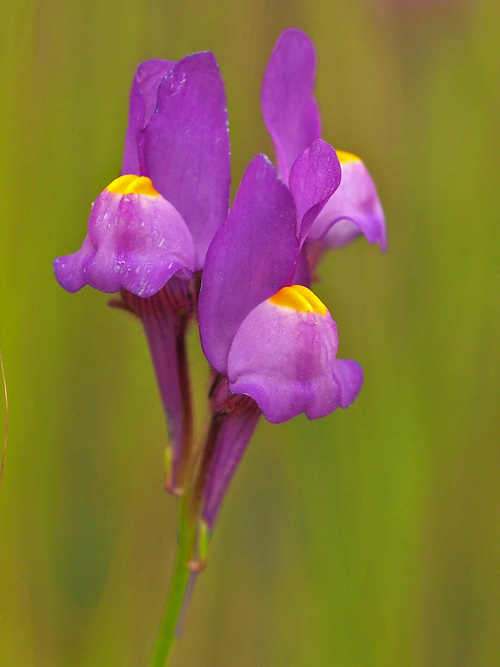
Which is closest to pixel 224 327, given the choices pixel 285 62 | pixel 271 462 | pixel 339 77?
pixel 285 62

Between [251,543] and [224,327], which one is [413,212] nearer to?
[251,543]

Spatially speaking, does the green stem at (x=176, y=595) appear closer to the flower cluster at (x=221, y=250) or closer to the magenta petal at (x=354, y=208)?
the flower cluster at (x=221, y=250)

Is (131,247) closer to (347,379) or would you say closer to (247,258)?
(247,258)

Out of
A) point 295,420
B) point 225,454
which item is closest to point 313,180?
point 225,454

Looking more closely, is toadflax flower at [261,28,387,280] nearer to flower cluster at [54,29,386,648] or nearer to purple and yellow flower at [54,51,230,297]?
flower cluster at [54,29,386,648]

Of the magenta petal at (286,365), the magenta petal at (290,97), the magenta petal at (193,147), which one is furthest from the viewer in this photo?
the magenta petal at (290,97)

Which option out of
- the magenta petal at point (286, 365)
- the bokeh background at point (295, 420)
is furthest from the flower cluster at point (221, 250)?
the bokeh background at point (295, 420)
